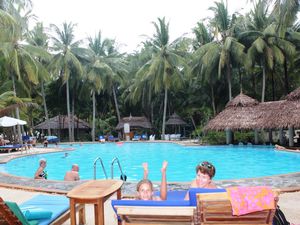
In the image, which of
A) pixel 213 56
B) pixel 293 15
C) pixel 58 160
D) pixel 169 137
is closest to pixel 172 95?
pixel 169 137

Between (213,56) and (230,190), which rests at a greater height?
(213,56)

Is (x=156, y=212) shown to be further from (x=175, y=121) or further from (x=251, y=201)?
(x=175, y=121)

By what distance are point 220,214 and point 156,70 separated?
25925 millimetres

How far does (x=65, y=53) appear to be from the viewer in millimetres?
29625

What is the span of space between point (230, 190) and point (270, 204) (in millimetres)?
303

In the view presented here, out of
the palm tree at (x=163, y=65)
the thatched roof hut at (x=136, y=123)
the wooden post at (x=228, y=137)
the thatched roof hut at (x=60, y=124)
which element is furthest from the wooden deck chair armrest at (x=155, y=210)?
the thatched roof hut at (x=60, y=124)

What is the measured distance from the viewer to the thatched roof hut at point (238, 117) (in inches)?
853

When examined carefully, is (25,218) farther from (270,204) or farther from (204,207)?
(270,204)

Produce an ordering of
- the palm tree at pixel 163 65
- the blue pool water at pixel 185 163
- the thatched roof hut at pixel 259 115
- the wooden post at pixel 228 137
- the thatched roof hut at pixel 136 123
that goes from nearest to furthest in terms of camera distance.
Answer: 1. the blue pool water at pixel 185 163
2. the thatched roof hut at pixel 259 115
3. the wooden post at pixel 228 137
4. the palm tree at pixel 163 65
5. the thatched roof hut at pixel 136 123

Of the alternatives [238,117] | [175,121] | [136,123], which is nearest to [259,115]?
[238,117]

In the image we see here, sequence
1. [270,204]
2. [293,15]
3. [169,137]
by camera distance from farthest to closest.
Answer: [169,137] < [293,15] < [270,204]

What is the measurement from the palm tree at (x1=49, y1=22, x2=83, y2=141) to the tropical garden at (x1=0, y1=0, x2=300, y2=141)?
73mm

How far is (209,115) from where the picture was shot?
27.6 m

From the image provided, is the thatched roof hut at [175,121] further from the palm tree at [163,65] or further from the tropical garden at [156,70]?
the palm tree at [163,65]
